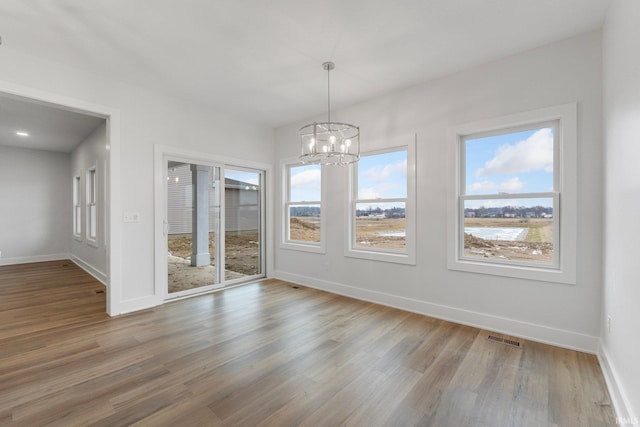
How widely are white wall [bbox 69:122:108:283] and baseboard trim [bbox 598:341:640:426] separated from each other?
6.02 metres

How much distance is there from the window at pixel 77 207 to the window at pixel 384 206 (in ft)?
21.1

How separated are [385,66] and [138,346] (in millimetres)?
3812

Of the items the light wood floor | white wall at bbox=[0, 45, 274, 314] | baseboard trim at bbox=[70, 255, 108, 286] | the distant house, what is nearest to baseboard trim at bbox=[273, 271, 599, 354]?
the light wood floor

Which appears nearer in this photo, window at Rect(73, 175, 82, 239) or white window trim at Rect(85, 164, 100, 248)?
white window trim at Rect(85, 164, 100, 248)

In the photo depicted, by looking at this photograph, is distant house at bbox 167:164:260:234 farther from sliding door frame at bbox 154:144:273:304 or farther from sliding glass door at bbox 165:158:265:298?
sliding door frame at bbox 154:144:273:304

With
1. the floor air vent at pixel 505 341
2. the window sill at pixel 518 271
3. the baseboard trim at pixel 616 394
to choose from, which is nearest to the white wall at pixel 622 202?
the baseboard trim at pixel 616 394

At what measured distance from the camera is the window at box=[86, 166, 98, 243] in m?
5.75

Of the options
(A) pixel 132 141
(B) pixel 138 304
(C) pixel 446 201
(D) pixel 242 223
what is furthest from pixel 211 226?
(C) pixel 446 201

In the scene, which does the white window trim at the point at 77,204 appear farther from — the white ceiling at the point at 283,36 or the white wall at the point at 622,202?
the white wall at the point at 622,202

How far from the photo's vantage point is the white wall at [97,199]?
5.09 meters

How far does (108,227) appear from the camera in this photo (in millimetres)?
3500

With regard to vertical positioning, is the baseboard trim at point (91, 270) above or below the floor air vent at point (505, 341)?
above

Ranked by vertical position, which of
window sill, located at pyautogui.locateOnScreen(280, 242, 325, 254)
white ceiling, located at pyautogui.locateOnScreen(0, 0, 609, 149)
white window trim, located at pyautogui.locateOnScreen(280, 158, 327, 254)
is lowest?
window sill, located at pyautogui.locateOnScreen(280, 242, 325, 254)

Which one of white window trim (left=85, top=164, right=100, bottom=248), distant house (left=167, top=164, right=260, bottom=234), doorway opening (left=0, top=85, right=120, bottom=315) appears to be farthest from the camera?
white window trim (left=85, top=164, right=100, bottom=248)
